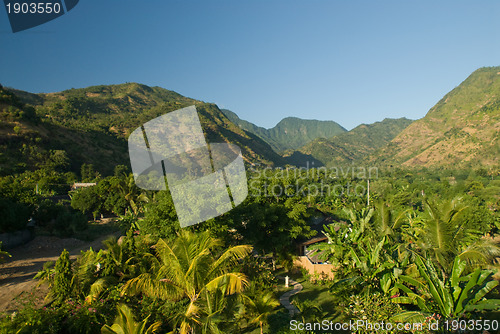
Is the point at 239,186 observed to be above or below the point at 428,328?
above

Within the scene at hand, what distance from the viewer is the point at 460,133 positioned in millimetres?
107500

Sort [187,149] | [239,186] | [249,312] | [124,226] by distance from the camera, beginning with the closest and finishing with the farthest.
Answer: [249,312]
[239,186]
[124,226]
[187,149]

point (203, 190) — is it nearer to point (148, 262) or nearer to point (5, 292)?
point (148, 262)

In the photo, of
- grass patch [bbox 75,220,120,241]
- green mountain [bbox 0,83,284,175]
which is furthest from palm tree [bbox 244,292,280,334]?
green mountain [bbox 0,83,284,175]

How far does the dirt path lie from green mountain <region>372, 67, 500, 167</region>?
105 metres

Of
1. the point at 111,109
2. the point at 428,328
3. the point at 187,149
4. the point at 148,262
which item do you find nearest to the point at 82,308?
the point at 148,262

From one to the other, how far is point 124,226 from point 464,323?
18.8 meters

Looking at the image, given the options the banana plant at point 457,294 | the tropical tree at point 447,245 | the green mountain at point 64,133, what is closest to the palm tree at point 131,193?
the green mountain at point 64,133

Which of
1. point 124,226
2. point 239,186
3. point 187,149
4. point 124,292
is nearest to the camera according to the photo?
point 124,292

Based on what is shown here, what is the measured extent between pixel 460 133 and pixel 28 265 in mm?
133424

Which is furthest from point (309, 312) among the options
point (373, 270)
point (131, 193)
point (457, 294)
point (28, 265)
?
point (131, 193)

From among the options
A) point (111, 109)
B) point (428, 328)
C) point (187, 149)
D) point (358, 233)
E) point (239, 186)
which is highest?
point (111, 109)

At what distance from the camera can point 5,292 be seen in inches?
370

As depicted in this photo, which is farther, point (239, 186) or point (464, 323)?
point (239, 186)
